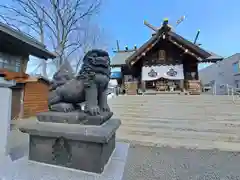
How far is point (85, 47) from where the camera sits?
51.6 feet

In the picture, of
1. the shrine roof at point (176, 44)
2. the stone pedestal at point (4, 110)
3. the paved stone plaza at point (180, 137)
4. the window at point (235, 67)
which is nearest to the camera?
the stone pedestal at point (4, 110)

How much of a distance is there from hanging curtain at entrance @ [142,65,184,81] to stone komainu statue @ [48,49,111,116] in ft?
26.8

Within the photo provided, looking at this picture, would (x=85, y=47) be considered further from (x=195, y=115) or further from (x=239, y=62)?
(x=239, y=62)

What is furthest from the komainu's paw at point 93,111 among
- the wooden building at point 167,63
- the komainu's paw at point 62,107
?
the wooden building at point 167,63

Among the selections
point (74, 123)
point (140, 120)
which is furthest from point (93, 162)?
point (140, 120)

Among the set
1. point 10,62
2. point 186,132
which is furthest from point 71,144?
point 10,62

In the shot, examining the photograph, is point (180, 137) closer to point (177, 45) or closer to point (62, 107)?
point (62, 107)

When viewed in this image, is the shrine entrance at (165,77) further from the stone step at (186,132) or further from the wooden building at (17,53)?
the wooden building at (17,53)

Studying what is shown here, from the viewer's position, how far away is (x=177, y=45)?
8906 mm

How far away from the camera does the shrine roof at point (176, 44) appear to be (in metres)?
8.46

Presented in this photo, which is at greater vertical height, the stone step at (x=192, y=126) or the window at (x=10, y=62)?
the window at (x=10, y=62)

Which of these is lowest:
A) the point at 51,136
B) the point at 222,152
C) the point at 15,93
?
the point at 222,152

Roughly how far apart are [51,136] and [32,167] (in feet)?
1.28

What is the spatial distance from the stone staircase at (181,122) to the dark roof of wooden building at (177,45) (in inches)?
140
